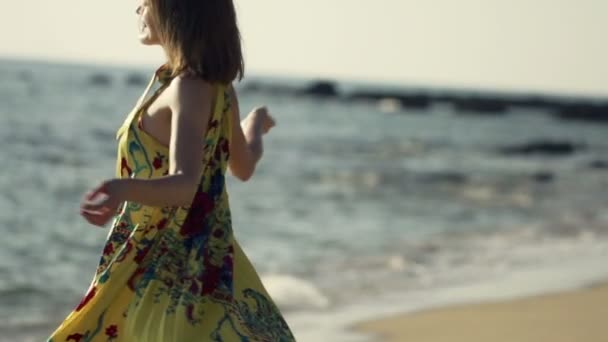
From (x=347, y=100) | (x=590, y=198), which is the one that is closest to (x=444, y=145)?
(x=590, y=198)

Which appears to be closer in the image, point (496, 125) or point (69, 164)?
point (69, 164)

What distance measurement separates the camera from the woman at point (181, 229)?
118 inches

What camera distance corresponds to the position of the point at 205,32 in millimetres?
3000

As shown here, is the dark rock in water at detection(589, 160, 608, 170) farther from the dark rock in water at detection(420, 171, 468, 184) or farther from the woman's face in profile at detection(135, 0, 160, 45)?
the woman's face in profile at detection(135, 0, 160, 45)

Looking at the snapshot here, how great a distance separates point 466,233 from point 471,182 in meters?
8.55

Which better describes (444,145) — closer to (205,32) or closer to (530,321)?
(530,321)

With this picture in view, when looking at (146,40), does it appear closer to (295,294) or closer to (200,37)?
(200,37)

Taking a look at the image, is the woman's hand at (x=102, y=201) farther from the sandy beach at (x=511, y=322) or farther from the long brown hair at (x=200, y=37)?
the sandy beach at (x=511, y=322)

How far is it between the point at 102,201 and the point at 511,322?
5.19 metres

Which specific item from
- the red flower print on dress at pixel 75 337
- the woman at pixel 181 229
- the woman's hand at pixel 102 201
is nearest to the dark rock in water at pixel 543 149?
the woman at pixel 181 229

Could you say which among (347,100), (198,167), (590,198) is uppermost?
(347,100)

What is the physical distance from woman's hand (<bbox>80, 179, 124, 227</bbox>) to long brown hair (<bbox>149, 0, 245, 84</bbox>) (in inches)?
15.3

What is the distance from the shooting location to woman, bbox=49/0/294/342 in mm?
3000

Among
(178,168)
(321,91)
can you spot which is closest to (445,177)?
(178,168)
